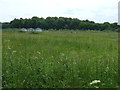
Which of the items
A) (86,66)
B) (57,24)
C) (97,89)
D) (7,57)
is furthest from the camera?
(57,24)

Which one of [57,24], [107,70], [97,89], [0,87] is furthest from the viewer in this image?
[57,24]

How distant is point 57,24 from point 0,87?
201 feet

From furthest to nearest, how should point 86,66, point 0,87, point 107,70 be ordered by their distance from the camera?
point 86,66, point 107,70, point 0,87

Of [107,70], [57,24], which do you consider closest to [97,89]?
[107,70]

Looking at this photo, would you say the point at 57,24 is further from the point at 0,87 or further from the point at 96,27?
the point at 0,87

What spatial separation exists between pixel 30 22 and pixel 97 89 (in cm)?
5725

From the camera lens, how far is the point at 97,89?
3727 mm

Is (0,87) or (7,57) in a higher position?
(7,57)

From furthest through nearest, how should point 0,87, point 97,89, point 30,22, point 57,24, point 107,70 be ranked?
point 57,24 → point 30,22 → point 107,70 → point 0,87 → point 97,89

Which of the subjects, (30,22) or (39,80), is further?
(30,22)

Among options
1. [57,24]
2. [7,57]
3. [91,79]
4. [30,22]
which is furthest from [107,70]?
[57,24]

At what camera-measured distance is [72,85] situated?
3.90 metres

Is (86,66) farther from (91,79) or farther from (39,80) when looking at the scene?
(39,80)

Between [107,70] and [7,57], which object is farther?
[7,57]
